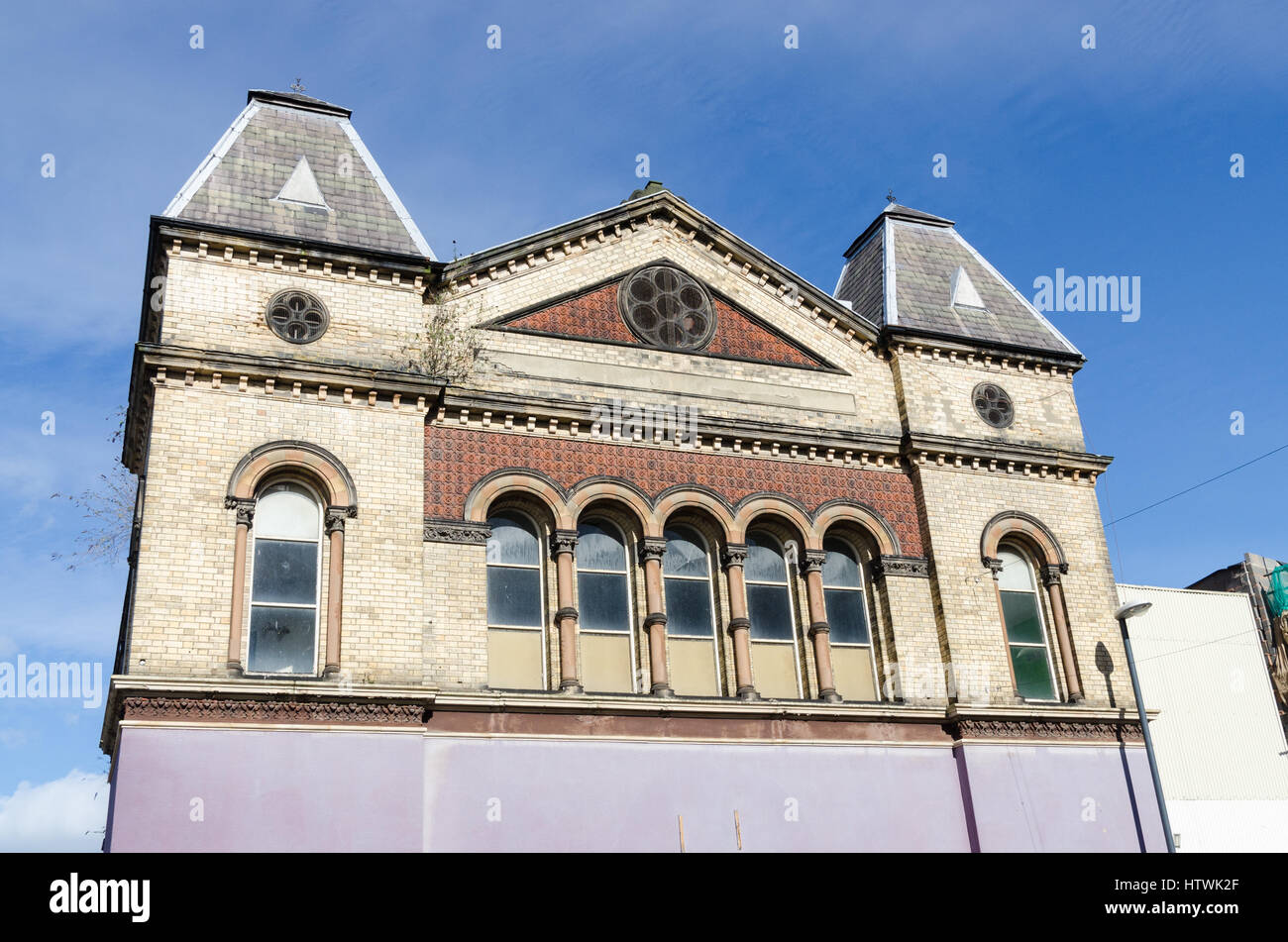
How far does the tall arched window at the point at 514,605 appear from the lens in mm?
17844

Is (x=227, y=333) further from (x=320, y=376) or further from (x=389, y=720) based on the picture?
(x=389, y=720)

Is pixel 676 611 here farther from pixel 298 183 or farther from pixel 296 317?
pixel 298 183

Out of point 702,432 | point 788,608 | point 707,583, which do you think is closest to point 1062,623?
point 788,608

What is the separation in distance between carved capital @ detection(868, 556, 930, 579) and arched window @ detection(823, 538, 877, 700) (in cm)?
36

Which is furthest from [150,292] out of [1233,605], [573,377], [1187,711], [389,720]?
[1233,605]

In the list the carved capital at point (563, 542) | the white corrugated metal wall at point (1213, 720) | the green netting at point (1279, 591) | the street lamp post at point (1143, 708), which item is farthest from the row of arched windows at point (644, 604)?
the green netting at point (1279, 591)

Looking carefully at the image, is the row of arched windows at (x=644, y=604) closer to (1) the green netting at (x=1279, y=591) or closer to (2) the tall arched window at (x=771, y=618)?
(2) the tall arched window at (x=771, y=618)

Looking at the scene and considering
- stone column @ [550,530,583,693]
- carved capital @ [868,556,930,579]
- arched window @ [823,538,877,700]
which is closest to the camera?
stone column @ [550,530,583,693]

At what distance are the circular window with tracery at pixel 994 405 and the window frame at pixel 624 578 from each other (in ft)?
24.2

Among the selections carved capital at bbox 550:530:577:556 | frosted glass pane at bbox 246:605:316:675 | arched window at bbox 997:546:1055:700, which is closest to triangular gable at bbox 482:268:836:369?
carved capital at bbox 550:530:577:556

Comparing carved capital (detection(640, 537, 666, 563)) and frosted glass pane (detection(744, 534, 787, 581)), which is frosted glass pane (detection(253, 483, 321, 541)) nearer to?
carved capital (detection(640, 537, 666, 563))

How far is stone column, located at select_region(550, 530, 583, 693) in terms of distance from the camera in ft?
58.1

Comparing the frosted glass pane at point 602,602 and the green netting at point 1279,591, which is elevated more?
the green netting at point 1279,591

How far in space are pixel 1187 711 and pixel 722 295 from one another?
15.9 meters
